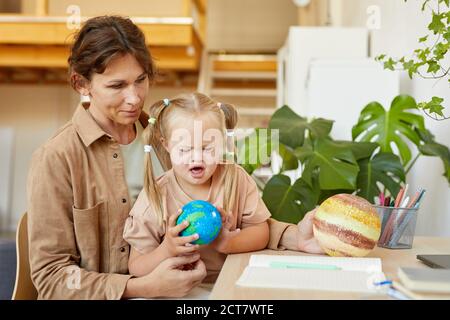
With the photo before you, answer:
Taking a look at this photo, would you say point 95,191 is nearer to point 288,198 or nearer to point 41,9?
point 288,198

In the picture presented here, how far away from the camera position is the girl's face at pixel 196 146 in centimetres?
110

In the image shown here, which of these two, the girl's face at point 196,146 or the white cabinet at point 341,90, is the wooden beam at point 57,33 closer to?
the white cabinet at point 341,90

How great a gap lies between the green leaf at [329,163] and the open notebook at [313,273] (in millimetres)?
665

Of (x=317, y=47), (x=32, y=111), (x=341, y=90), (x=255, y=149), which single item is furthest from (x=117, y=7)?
(x=255, y=149)

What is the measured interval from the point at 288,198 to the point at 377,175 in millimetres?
304

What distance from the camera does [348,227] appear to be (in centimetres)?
102

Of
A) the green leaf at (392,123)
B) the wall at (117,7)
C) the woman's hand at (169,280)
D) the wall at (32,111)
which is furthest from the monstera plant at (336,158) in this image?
the wall at (32,111)

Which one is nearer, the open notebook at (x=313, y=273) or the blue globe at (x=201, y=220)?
the open notebook at (x=313, y=273)

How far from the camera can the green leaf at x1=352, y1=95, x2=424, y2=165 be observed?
2.02 metres

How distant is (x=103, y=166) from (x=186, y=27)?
303cm

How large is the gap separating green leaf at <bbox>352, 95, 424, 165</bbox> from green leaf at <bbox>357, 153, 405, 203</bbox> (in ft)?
0.64

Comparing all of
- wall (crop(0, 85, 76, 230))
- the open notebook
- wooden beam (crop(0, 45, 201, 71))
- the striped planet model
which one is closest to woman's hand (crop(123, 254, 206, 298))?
the open notebook
